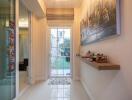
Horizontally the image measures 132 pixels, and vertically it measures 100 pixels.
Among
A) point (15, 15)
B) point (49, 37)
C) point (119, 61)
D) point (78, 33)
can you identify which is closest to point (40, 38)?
point (49, 37)

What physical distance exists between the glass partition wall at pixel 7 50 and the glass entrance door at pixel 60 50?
3233 millimetres

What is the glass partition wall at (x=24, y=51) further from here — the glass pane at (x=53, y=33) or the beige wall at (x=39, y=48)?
the glass pane at (x=53, y=33)

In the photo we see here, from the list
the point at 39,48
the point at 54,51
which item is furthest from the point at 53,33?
the point at 39,48

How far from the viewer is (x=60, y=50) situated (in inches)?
280

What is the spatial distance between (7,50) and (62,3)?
3355 millimetres

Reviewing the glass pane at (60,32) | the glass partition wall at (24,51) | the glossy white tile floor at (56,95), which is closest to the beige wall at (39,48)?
the glass partition wall at (24,51)

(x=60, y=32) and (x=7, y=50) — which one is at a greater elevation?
(x=60, y=32)

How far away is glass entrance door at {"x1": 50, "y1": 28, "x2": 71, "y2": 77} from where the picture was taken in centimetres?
710

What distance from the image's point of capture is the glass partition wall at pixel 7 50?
10.7ft

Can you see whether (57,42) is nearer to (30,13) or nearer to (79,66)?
(79,66)

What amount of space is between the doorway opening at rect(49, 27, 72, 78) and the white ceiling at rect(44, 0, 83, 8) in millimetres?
916

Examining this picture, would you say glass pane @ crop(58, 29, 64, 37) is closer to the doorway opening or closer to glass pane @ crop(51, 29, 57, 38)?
the doorway opening

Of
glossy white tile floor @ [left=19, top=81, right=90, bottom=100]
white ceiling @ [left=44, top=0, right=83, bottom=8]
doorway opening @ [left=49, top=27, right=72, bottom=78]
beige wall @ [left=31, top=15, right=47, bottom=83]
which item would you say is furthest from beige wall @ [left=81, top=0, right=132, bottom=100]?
doorway opening @ [left=49, top=27, right=72, bottom=78]

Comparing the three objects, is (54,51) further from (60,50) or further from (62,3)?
(62,3)
